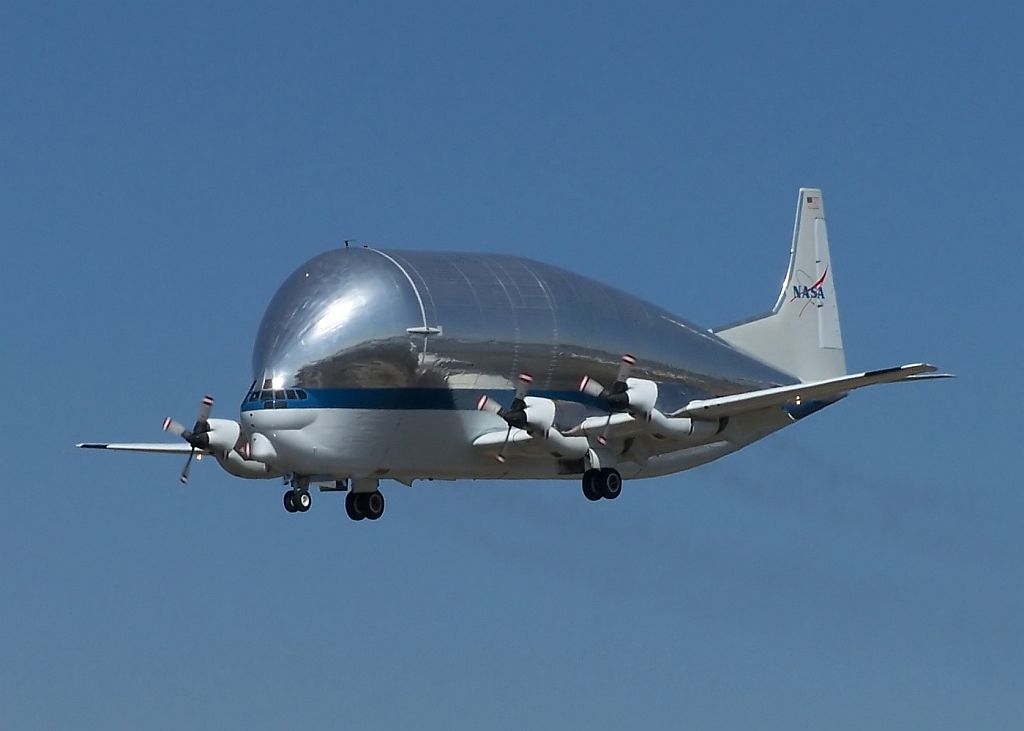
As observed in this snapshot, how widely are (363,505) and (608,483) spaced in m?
6.15

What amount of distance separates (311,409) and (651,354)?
10329 millimetres

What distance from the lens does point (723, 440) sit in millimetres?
60344

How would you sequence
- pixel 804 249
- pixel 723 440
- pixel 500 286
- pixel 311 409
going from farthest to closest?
pixel 804 249
pixel 723 440
pixel 500 286
pixel 311 409

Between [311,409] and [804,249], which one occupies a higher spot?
[804,249]

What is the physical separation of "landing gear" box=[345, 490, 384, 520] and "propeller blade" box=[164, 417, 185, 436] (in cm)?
485

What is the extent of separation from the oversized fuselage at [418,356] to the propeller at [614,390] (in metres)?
0.39

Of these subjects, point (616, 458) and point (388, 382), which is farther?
point (616, 458)

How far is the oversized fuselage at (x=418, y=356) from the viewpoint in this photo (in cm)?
5325

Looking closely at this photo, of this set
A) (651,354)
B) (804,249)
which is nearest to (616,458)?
(651,354)

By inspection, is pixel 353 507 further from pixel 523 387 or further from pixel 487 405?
A: pixel 523 387

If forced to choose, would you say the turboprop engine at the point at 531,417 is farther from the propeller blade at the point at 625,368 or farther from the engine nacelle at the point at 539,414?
the propeller blade at the point at 625,368

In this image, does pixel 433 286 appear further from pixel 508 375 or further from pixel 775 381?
pixel 775 381

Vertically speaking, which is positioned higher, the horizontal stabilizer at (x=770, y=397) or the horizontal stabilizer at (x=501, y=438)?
the horizontal stabilizer at (x=770, y=397)

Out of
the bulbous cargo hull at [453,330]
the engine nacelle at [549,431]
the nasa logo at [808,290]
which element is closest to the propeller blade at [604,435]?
the engine nacelle at [549,431]
